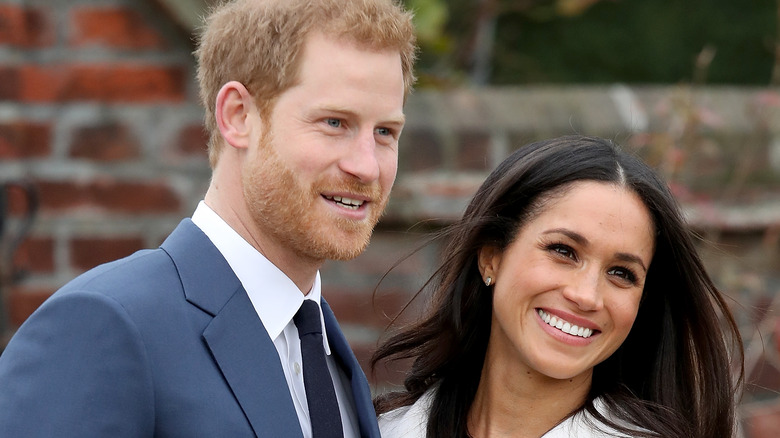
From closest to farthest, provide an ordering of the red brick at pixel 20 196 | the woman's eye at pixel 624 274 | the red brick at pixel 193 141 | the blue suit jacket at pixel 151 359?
1. the blue suit jacket at pixel 151 359
2. the woman's eye at pixel 624 274
3. the red brick at pixel 20 196
4. the red brick at pixel 193 141

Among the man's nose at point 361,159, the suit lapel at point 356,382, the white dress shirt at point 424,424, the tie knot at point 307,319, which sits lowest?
the white dress shirt at point 424,424

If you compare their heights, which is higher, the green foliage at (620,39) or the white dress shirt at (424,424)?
the green foliage at (620,39)

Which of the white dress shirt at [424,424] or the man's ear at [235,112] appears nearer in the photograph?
the man's ear at [235,112]

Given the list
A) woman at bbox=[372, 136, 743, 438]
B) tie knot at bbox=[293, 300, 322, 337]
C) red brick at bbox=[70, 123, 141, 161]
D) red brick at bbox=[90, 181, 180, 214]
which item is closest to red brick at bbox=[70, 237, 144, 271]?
red brick at bbox=[90, 181, 180, 214]

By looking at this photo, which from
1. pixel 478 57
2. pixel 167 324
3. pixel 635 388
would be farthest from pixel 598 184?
pixel 478 57

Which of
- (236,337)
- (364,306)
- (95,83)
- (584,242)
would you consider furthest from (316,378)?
(95,83)

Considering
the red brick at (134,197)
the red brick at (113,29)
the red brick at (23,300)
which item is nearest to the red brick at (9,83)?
the red brick at (113,29)

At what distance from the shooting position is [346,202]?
2.46 m

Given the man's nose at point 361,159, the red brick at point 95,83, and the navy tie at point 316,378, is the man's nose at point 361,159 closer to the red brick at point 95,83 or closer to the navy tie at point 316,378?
the navy tie at point 316,378

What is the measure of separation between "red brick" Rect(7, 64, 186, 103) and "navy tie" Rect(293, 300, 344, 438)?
5.01ft

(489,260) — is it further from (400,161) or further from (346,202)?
A: (400,161)

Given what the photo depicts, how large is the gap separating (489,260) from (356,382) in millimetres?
550

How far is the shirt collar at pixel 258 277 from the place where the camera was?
8.07ft

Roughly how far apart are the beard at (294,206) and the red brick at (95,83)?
148cm
